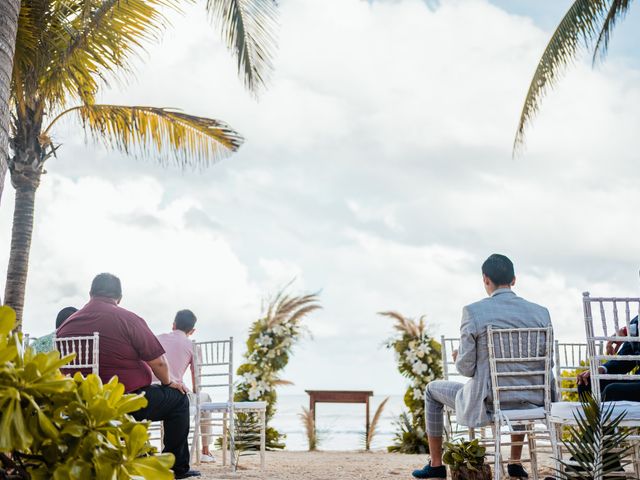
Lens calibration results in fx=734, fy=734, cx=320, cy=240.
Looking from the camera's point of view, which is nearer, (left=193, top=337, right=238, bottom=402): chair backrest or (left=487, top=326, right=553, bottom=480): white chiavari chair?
(left=487, top=326, right=553, bottom=480): white chiavari chair

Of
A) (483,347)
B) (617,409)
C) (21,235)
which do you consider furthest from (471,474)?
(21,235)

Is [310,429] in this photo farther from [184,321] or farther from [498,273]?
[498,273]

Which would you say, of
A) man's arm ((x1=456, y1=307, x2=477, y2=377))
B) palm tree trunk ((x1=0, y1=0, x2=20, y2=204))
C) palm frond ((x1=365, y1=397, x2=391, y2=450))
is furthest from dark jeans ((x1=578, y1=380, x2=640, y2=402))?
palm frond ((x1=365, y1=397, x2=391, y2=450))

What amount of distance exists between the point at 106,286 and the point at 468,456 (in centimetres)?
A: 269

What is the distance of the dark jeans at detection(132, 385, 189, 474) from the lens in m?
4.98

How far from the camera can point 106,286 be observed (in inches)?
198

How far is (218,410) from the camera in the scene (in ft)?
22.5

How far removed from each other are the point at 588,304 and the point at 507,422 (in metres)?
1.01

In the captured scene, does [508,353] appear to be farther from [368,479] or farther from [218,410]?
[218,410]

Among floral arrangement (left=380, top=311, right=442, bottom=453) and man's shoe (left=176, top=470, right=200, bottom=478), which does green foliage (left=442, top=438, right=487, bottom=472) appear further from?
floral arrangement (left=380, top=311, right=442, bottom=453)

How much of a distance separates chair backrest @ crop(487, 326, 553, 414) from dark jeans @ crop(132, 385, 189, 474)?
7.04ft

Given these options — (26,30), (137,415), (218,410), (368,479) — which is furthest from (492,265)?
(26,30)

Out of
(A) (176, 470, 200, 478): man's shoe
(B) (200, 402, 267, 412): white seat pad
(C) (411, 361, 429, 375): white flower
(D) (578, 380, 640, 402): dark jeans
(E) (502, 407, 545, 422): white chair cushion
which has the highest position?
(C) (411, 361, 429, 375): white flower

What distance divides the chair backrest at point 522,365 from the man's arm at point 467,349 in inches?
5.1
